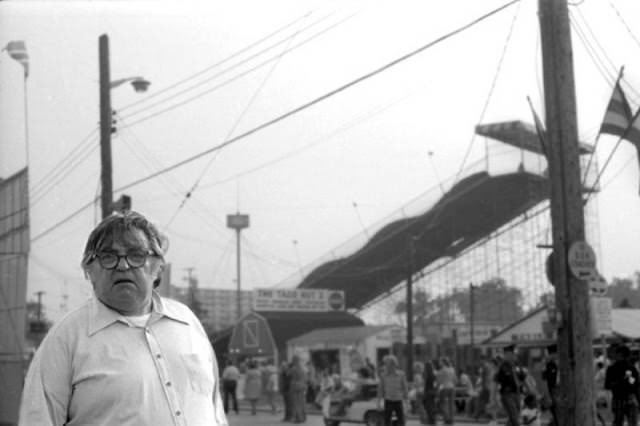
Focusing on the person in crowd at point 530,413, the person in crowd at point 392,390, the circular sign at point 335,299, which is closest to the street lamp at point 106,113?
the person in crowd at point 392,390

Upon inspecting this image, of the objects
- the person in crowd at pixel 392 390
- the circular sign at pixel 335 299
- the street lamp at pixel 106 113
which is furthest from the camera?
the circular sign at pixel 335 299

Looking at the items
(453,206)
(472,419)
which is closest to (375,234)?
(453,206)

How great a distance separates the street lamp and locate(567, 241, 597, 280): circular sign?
11.5 meters

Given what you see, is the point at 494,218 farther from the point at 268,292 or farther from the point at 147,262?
the point at 147,262

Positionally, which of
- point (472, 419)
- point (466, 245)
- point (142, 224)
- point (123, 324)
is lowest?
point (472, 419)

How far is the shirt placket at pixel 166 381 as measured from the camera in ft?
10.1

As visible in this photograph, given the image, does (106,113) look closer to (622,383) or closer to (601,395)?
(601,395)

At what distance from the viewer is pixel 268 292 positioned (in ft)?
125

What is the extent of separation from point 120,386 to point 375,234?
35.0m

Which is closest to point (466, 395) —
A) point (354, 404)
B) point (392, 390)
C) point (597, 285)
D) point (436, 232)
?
point (354, 404)

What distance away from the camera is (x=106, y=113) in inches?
909

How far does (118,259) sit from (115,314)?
16 cm

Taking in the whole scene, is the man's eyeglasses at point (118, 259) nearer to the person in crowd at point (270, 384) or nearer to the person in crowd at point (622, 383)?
the person in crowd at point (622, 383)

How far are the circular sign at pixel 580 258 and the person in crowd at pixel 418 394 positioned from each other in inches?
481
